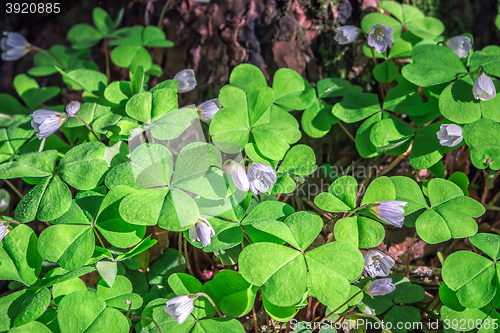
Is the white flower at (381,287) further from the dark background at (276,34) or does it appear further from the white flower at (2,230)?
the white flower at (2,230)

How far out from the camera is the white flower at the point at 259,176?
1.29 metres

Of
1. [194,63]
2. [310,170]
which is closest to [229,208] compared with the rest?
[310,170]

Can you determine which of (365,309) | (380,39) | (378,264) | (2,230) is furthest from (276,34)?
(2,230)

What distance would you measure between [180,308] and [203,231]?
261 millimetres

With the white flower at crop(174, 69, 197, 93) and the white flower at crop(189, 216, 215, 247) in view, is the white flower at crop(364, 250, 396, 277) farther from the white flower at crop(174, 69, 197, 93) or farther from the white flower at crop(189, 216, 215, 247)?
the white flower at crop(174, 69, 197, 93)

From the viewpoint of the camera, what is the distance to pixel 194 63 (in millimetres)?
2111

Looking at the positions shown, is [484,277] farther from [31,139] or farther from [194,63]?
[31,139]

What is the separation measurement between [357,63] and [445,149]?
74cm

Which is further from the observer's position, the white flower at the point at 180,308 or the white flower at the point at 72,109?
the white flower at the point at 72,109

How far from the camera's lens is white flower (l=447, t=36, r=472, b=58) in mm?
1661

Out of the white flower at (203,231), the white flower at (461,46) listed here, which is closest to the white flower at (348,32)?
the white flower at (461,46)

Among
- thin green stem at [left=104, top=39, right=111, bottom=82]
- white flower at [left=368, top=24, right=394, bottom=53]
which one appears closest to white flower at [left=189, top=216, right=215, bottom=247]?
white flower at [left=368, top=24, right=394, bottom=53]

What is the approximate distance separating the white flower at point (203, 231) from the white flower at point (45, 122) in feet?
2.67

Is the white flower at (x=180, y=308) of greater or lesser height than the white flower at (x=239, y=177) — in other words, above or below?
below
